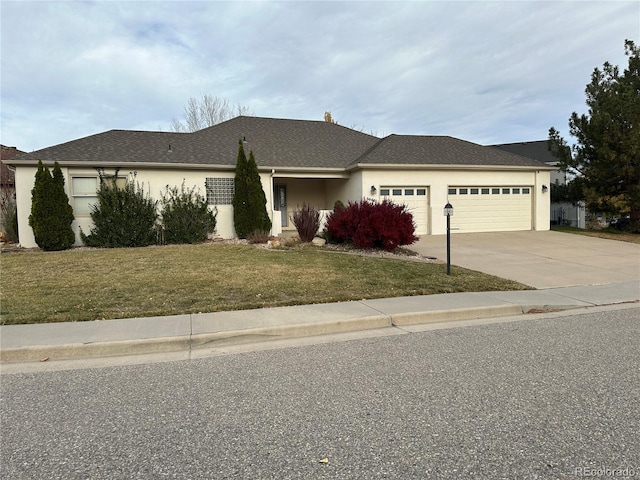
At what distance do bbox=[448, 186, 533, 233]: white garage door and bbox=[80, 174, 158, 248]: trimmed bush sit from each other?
42.0 feet

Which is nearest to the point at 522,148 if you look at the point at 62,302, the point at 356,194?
the point at 356,194

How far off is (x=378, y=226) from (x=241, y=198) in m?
6.08

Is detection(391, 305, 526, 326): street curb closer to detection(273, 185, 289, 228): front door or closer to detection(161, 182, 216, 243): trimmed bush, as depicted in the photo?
detection(161, 182, 216, 243): trimmed bush

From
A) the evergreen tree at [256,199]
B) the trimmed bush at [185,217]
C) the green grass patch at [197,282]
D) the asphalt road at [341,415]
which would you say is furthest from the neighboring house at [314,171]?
the asphalt road at [341,415]

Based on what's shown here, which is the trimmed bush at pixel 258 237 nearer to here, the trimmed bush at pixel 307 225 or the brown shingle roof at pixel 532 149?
the trimmed bush at pixel 307 225

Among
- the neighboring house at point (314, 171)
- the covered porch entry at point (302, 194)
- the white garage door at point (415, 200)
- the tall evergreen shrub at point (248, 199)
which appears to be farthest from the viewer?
the covered porch entry at point (302, 194)

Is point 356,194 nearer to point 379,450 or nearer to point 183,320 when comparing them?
→ point 183,320

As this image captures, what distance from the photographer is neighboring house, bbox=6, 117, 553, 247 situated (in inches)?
627

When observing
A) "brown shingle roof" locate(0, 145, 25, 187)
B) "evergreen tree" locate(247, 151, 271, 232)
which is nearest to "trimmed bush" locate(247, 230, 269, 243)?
"evergreen tree" locate(247, 151, 271, 232)

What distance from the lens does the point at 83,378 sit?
4.45 m

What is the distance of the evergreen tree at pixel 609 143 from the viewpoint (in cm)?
1769

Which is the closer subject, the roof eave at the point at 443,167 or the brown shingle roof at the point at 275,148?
the brown shingle roof at the point at 275,148

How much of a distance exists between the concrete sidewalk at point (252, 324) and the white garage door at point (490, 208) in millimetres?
11208

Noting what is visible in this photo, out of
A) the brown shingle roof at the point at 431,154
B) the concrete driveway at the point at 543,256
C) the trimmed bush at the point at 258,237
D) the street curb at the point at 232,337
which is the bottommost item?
the street curb at the point at 232,337
